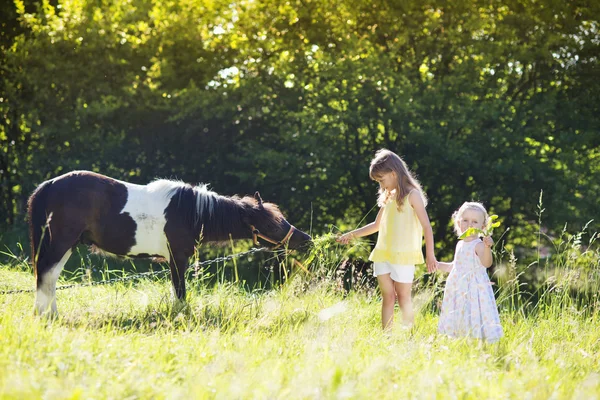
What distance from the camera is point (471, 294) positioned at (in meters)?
5.17

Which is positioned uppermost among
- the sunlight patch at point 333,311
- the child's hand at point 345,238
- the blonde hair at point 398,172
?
the blonde hair at point 398,172

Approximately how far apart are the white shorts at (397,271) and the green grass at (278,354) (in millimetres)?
424

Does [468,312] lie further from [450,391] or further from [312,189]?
[312,189]

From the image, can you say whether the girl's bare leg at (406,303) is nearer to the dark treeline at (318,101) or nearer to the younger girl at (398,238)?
the younger girl at (398,238)

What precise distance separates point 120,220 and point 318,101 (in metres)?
6.46

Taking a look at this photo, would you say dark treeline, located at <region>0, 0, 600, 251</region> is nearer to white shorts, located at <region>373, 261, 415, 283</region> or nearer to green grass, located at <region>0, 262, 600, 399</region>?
green grass, located at <region>0, 262, 600, 399</region>

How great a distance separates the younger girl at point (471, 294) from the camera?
16.8 feet

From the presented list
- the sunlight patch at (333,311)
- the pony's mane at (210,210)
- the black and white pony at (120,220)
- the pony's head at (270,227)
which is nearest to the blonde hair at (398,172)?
the sunlight patch at (333,311)

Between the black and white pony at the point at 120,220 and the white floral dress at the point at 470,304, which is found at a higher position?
the black and white pony at the point at 120,220

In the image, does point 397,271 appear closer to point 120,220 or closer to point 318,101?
point 120,220

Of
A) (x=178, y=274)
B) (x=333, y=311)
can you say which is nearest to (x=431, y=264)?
(x=333, y=311)

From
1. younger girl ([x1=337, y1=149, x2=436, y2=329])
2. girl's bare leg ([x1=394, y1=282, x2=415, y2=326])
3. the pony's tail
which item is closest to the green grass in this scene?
girl's bare leg ([x1=394, y1=282, x2=415, y2=326])

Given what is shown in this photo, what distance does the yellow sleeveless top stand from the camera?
5.40m

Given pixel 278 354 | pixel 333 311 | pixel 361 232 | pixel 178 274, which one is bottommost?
pixel 333 311
